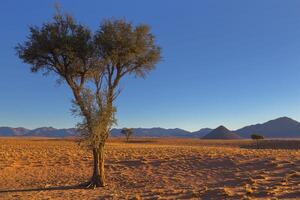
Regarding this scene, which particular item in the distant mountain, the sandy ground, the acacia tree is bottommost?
the sandy ground

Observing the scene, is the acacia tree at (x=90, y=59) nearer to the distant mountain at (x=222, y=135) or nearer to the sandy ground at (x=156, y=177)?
the sandy ground at (x=156, y=177)

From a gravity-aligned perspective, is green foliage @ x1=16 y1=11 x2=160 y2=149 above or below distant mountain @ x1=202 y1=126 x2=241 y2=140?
below

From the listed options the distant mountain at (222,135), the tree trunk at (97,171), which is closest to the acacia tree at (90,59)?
the tree trunk at (97,171)

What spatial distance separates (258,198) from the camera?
509 inches

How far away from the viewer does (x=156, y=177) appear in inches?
840

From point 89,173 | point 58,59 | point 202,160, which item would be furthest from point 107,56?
point 202,160

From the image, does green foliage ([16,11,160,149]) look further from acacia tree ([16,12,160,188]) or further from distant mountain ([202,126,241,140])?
distant mountain ([202,126,241,140])

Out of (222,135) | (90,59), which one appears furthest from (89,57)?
(222,135)

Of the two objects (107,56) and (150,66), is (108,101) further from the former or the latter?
(150,66)

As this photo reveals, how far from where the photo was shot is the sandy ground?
15.1 m

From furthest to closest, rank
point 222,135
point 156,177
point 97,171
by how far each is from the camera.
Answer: point 222,135 → point 156,177 → point 97,171

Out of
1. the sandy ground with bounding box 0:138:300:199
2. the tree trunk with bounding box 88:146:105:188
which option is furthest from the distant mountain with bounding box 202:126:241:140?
the tree trunk with bounding box 88:146:105:188

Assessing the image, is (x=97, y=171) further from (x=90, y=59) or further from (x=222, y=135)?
(x=222, y=135)

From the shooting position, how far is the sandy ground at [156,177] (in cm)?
1511
